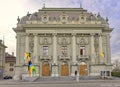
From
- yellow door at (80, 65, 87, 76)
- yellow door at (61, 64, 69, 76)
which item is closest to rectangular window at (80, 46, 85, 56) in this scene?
yellow door at (80, 65, 87, 76)

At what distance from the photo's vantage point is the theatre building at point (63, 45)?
56438 mm

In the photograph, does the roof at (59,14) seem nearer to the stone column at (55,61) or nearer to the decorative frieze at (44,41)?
the decorative frieze at (44,41)

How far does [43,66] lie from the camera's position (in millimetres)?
56812

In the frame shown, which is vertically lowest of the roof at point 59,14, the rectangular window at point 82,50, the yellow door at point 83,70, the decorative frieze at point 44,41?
the yellow door at point 83,70

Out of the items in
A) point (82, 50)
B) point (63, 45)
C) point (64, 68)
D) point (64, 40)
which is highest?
point (64, 40)

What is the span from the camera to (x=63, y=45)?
189 ft

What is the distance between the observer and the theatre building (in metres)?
56.4

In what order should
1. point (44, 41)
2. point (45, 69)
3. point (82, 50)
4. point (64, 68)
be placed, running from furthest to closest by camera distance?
point (82, 50) → point (44, 41) → point (64, 68) → point (45, 69)

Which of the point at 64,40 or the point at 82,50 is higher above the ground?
the point at 64,40

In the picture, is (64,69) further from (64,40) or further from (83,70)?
(64,40)

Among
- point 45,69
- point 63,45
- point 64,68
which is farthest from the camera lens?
point 63,45

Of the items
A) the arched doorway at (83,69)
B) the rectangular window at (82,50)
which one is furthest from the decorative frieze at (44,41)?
the arched doorway at (83,69)

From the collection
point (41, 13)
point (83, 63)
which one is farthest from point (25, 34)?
point (83, 63)

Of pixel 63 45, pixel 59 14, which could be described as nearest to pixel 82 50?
pixel 63 45
